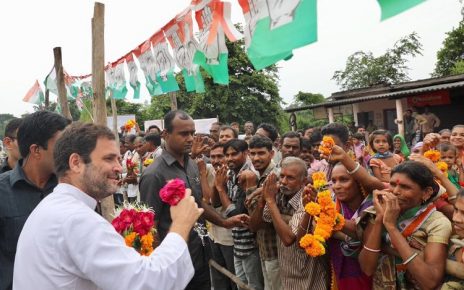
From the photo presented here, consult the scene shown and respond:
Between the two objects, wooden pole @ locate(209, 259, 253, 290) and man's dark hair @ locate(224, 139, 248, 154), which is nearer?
wooden pole @ locate(209, 259, 253, 290)

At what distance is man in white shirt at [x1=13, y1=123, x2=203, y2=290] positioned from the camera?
164 cm

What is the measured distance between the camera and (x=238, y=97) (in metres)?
28.9

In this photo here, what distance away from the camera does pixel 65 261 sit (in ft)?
5.54

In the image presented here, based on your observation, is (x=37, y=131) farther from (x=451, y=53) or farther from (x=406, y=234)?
(x=451, y=53)

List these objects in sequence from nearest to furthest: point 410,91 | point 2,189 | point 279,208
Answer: point 2,189 < point 279,208 < point 410,91

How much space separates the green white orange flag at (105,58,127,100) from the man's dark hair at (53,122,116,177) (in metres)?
8.13

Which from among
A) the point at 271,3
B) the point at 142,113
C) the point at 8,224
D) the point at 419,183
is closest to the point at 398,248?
the point at 419,183

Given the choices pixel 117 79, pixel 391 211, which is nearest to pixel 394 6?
pixel 391 211

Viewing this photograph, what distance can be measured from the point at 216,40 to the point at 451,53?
27.0m

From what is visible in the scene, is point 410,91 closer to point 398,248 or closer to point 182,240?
point 398,248

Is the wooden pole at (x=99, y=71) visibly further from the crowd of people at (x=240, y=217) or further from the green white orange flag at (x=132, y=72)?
the green white orange flag at (x=132, y=72)

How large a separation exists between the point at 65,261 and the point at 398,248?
2025 millimetres

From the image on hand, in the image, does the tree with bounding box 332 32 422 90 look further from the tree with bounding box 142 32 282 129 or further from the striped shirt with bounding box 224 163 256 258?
the striped shirt with bounding box 224 163 256 258

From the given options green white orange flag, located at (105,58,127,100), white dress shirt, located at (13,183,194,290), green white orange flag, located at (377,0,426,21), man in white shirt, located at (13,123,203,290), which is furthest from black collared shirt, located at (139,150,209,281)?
green white orange flag, located at (105,58,127,100)
